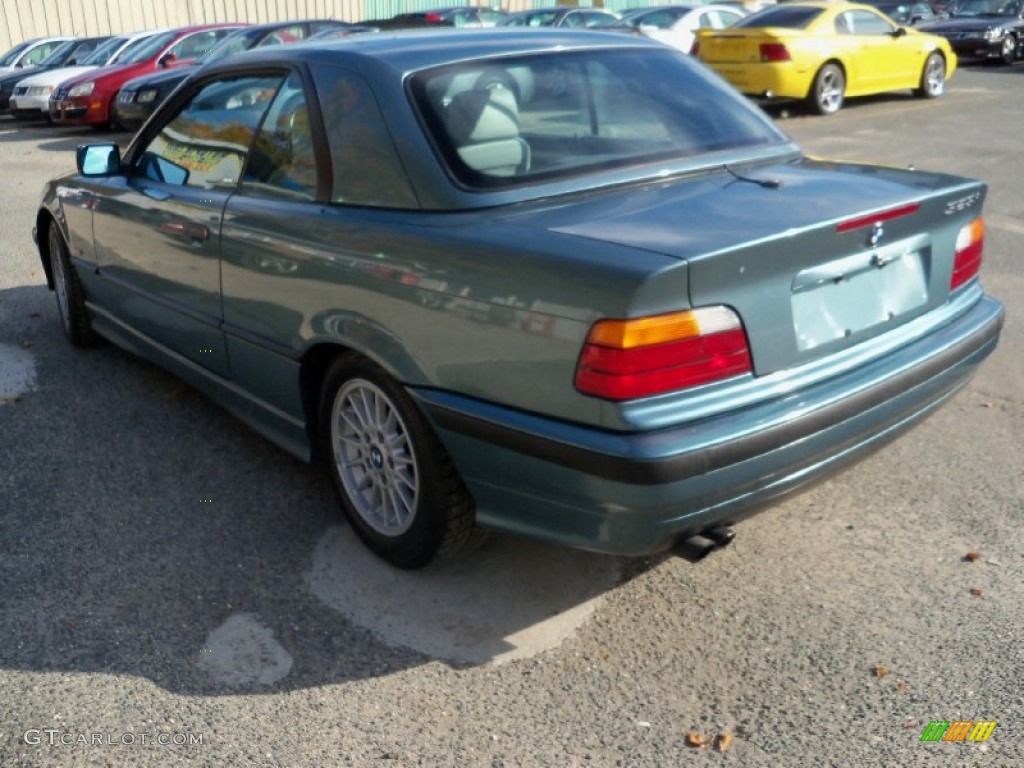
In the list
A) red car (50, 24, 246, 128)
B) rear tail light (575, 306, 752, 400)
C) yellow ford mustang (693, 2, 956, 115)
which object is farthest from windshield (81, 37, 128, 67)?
rear tail light (575, 306, 752, 400)

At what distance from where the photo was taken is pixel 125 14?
30484mm

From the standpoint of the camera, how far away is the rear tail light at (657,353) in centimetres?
286

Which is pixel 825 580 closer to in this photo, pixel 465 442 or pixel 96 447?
pixel 465 442

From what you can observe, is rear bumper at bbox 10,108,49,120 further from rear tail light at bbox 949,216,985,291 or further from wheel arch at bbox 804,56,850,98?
rear tail light at bbox 949,216,985,291

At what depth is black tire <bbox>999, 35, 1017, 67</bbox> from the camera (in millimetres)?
22781

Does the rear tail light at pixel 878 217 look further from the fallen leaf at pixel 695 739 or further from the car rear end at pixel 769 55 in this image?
the car rear end at pixel 769 55

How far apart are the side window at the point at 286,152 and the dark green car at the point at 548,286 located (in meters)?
0.01

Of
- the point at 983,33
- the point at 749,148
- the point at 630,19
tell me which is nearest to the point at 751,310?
the point at 749,148

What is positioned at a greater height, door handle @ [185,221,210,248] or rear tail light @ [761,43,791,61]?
door handle @ [185,221,210,248]

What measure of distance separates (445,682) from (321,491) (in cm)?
139

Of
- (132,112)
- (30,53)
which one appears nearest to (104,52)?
(30,53)

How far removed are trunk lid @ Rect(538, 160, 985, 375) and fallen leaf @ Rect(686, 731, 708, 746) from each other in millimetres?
950

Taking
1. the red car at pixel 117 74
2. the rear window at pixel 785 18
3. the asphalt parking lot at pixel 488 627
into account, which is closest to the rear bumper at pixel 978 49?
the rear window at pixel 785 18

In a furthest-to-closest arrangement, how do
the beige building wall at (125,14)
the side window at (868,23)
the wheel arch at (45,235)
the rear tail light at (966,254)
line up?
the beige building wall at (125,14) → the side window at (868,23) → the wheel arch at (45,235) → the rear tail light at (966,254)
